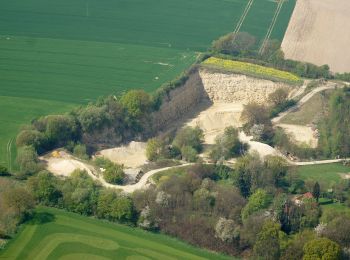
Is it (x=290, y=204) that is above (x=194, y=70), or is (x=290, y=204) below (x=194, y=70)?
below

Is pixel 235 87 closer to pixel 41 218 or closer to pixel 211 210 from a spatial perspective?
pixel 211 210

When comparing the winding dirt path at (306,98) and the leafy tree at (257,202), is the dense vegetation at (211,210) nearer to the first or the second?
the leafy tree at (257,202)

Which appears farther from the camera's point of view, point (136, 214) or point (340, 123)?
point (340, 123)

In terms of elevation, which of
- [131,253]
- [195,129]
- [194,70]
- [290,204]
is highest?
[194,70]

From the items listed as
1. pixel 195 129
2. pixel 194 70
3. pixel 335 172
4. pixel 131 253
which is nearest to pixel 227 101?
pixel 194 70

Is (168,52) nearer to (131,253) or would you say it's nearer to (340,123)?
(340,123)

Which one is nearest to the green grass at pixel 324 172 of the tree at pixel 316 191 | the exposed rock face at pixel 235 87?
the tree at pixel 316 191

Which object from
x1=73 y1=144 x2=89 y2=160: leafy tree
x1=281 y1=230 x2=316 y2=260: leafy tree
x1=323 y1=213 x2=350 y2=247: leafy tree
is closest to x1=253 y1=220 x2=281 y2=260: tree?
x1=281 y1=230 x2=316 y2=260: leafy tree
